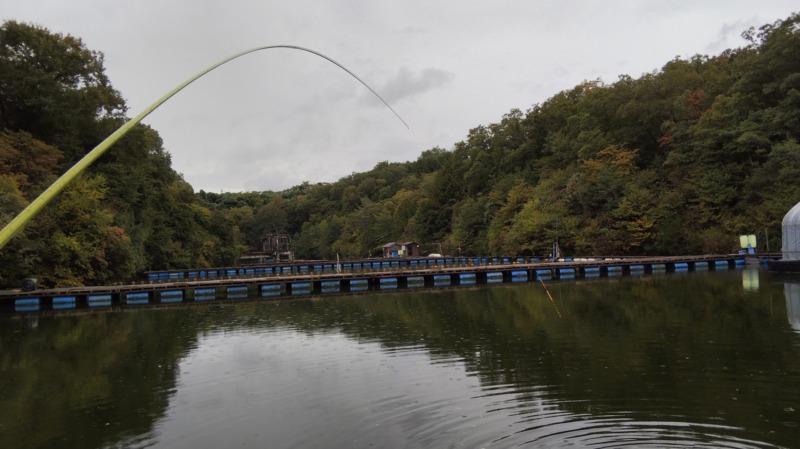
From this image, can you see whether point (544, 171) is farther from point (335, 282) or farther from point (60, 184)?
point (60, 184)

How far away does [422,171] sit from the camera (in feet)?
403

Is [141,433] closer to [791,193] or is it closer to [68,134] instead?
[68,134]

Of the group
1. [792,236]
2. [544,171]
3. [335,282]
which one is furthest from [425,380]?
[544,171]

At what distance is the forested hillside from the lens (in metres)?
34.1

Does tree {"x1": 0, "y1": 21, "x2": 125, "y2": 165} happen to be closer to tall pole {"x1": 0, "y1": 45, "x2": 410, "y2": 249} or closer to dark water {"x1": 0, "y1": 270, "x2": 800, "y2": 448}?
dark water {"x1": 0, "y1": 270, "x2": 800, "y2": 448}

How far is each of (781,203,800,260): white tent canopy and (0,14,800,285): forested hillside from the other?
A: 743 centimetres

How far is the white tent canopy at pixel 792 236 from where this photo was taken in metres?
30.6

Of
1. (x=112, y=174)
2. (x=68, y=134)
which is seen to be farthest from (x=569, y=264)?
(x=68, y=134)

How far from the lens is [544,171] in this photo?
68.3 m

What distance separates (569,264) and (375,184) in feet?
300

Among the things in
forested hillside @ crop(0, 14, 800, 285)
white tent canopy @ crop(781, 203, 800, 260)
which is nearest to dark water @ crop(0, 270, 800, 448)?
white tent canopy @ crop(781, 203, 800, 260)

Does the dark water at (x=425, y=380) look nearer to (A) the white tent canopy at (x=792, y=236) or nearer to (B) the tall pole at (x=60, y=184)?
(B) the tall pole at (x=60, y=184)

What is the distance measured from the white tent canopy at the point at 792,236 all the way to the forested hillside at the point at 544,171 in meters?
7.43

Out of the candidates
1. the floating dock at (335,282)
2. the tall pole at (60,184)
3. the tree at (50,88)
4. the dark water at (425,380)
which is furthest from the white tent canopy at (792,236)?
the tree at (50,88)
